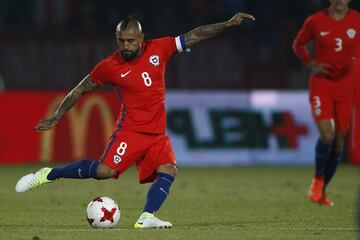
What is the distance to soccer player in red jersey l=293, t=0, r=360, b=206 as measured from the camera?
11.3m

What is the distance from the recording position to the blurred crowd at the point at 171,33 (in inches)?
722

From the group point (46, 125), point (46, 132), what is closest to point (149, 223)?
point (46, 125)

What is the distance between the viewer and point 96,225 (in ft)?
28.3

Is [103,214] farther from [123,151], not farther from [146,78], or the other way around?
[146,78]

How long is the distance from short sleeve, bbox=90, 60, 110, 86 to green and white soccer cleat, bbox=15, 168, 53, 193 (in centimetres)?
94

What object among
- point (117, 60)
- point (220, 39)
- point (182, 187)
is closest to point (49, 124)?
point (117, 60)

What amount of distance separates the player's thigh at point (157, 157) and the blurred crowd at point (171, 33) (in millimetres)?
9085

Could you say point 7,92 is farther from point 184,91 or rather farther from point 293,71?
point 293,71

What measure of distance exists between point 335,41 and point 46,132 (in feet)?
24.6

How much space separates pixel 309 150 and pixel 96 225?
392 inches

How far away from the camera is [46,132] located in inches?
689

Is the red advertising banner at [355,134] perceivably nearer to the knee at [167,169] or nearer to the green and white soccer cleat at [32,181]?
the knee at [167,169]

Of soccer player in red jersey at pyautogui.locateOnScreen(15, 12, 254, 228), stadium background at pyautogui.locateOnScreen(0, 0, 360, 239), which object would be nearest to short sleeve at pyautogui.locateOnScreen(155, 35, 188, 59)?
soccer player in red jersey at pyautogui.locateOnScreen(15, 12, 254, 228)

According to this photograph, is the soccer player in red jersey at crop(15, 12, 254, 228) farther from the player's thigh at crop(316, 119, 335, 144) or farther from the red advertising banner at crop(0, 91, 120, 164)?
the red advertising banner at crop(0, 91, 120, 164)
